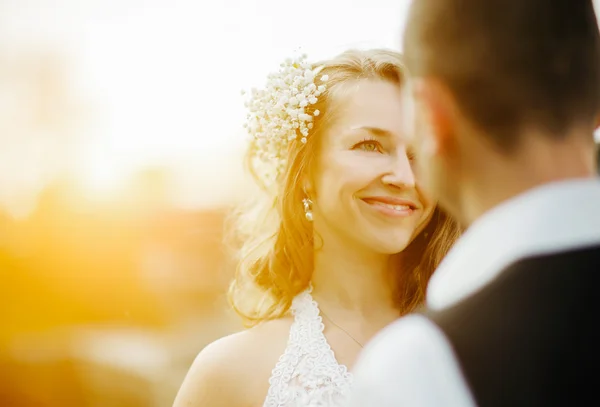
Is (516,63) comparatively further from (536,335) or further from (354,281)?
(354,281)

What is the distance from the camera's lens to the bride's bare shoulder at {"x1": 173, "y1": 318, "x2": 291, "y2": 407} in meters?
2.18

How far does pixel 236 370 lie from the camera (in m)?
2.22

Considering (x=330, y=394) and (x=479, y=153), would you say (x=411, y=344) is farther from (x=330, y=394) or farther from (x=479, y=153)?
(x=330, y=394)

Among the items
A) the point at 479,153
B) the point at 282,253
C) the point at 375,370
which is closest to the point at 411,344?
the point at 375,370

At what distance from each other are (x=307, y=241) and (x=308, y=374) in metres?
0.57

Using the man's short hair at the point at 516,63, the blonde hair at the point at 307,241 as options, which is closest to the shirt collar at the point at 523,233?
the man's short hair at the point at 516,63

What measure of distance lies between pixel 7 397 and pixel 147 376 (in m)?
1.42

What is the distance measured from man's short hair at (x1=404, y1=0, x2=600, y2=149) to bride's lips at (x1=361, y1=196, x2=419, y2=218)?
1.30 meters

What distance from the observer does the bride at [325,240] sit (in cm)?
220

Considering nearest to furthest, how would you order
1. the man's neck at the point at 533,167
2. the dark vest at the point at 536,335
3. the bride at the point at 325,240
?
the dark vest at the point at 536,335
the man's neck at the point at 533,167
the bride at the point at 325,240

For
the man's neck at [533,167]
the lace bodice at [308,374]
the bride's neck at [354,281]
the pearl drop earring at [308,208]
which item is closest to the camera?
the man's neck at [533,167]

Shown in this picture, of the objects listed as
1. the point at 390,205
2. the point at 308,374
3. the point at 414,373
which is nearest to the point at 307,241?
the point at 390,205

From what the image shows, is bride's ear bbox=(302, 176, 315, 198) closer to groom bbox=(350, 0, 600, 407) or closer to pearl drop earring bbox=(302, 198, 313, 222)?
pearl drop earring bbox=(302, 198, 313, 222)

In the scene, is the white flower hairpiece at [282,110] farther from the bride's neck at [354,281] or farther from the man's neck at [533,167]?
the man's neck at [533,167]
